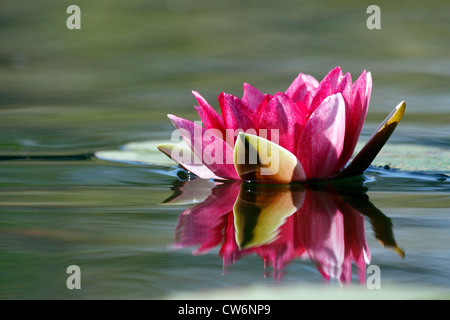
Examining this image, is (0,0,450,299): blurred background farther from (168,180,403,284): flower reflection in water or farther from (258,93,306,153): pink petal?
(258,93,306,153): pink petal

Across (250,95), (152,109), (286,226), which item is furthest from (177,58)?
(286,226)

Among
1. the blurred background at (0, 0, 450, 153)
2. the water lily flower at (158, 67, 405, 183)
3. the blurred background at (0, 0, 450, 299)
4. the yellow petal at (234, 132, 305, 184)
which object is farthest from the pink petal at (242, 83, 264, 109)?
the blurred background at (0, 0, 450, 153)

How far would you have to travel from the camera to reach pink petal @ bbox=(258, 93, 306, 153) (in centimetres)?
148

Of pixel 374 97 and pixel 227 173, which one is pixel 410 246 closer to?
pixel 227 173

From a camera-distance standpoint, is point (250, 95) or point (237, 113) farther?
point (250, 95)

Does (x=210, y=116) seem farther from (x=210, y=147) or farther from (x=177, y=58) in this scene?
(x=177, y=58)

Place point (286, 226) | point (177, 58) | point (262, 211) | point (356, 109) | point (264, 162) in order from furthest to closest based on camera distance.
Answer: point (177, 58) → point (356, 109) → point (264, 162) → point (262, 211) → point (286, 226)

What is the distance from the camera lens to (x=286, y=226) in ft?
3.84

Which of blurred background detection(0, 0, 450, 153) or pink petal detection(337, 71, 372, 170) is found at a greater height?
blurred background detection(0, 0, 450, 153)

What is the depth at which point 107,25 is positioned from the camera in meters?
4.38

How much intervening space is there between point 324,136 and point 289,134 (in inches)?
3.8

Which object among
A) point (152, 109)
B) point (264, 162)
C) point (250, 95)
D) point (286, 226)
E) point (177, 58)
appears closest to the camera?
point (286, 226)

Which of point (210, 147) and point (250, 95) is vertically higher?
point (250, 95)
